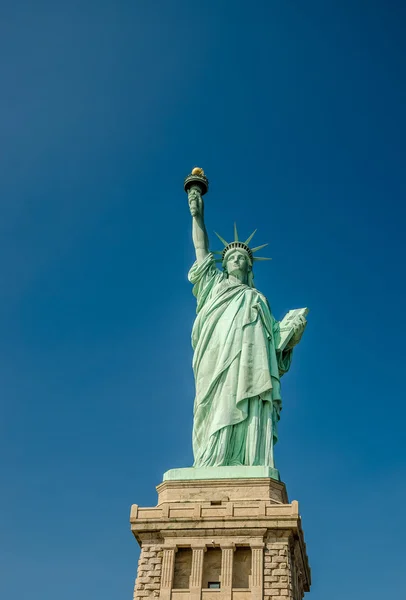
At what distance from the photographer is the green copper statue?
2288 cm

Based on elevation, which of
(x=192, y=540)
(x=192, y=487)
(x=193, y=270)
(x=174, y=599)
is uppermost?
(x=193, y=270)

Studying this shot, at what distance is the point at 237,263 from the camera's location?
88.7ft

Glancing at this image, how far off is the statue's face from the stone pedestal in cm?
768

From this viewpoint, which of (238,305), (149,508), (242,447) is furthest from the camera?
(238,305)

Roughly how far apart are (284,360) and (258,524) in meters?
6.56

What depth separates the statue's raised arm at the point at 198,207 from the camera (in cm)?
2738

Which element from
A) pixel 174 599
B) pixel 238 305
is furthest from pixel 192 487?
pixel 238 305

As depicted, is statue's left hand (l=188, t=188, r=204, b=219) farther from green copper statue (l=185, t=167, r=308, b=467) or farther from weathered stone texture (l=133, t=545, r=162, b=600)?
weathered stone texture (l=133, t=545, r=162, b=600)

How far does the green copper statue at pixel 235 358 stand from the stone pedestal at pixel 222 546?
165 centimetres

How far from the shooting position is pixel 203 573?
65.6 feet

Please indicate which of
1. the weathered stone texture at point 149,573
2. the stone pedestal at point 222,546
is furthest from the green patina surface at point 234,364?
the weathered stone texture at point 149,573

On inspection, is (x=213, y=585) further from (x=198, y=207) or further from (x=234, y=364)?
(x=198, y=207)

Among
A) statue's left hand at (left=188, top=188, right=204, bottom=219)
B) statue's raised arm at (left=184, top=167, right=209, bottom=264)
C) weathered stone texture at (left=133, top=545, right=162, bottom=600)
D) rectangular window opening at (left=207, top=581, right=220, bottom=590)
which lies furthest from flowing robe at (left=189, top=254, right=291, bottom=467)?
rectangular window opening at (left=207, top=581, right=220, bottom=590)

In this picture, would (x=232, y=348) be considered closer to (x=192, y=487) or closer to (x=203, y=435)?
(x=203, y=435)
